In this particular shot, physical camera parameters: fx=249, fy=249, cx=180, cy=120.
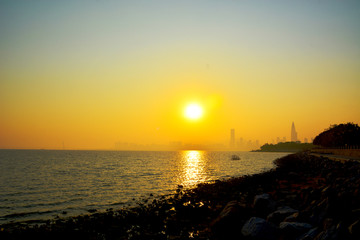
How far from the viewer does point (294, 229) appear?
10.0 m

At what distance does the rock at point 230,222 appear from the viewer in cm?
1265

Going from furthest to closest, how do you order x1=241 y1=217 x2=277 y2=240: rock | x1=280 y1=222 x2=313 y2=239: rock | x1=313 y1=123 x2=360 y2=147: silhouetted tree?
x1=313 y1=123 x2=360 y2=147: silhouetted tree → x1=241 y1=217 x2=277 y2=240: rock → x1=280 y1=222 x2=313 y2=239: rock

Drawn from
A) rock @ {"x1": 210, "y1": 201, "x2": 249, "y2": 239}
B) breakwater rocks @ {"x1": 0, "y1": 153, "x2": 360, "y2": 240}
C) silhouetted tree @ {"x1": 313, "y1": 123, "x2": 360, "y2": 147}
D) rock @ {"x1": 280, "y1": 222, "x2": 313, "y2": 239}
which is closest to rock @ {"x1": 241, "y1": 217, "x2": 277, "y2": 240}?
breakwater rocks @ {"x1": 0, "y1": 153, "x2": 360, "y2": 240}

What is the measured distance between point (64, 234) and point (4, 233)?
3.43 m

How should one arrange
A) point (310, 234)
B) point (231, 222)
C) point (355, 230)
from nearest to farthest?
point (355, 230), point (310, 234), point (231, 222)

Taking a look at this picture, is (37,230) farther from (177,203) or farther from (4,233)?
(177,203)

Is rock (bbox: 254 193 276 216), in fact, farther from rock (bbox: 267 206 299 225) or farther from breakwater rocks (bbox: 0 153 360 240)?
rock (bbox: 267 206 299 225)

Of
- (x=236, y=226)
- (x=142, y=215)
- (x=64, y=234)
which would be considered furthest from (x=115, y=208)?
(x=236, y=226)

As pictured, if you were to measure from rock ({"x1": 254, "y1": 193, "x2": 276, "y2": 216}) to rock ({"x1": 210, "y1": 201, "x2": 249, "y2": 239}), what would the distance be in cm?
148

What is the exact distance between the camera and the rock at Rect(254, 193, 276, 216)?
48.3 ft

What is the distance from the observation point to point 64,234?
1373 centimetres

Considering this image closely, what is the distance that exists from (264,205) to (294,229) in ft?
16.7

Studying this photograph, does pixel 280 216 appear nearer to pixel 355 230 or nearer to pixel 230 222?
pixel 230 222

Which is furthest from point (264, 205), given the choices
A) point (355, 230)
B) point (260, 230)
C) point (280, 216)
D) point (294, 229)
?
point (355, 230)
